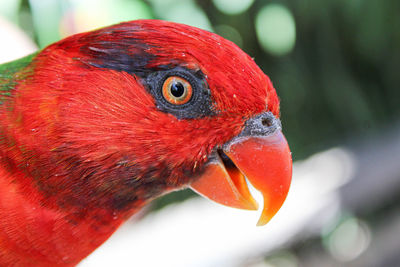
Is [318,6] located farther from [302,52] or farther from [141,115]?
[141,115]

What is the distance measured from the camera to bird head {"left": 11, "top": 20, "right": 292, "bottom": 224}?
0.85 m

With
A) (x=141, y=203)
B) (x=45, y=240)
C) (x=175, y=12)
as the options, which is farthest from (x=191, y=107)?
(x=175, y=12)

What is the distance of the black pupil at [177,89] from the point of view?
2.83ft

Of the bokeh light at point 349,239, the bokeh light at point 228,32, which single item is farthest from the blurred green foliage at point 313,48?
the bokeh light at point 349,239

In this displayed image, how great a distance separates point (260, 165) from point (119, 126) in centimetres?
33

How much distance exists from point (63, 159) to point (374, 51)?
2783 millimetres

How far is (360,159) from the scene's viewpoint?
2.74m

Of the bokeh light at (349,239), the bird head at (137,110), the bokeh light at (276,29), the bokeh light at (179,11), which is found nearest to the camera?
the bird head at (137,110)

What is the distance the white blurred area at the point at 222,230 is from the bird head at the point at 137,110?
4.65 feet

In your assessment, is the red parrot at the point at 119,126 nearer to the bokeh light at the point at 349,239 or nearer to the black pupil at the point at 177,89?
the black pupil at the point at 177,89

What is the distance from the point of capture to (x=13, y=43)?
7.29 feet

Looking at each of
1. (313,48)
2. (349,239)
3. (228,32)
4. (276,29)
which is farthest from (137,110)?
(349,239)

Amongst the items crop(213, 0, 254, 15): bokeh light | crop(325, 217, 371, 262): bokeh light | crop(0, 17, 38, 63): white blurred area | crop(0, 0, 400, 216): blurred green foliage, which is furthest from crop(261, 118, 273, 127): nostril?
crop(325, 217, 371, 262): bokeh light

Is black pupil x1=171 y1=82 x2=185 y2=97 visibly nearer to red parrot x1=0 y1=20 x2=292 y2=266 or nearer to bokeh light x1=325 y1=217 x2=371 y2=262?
red parrot x1=0 y1=20 x2=292 y2=266
